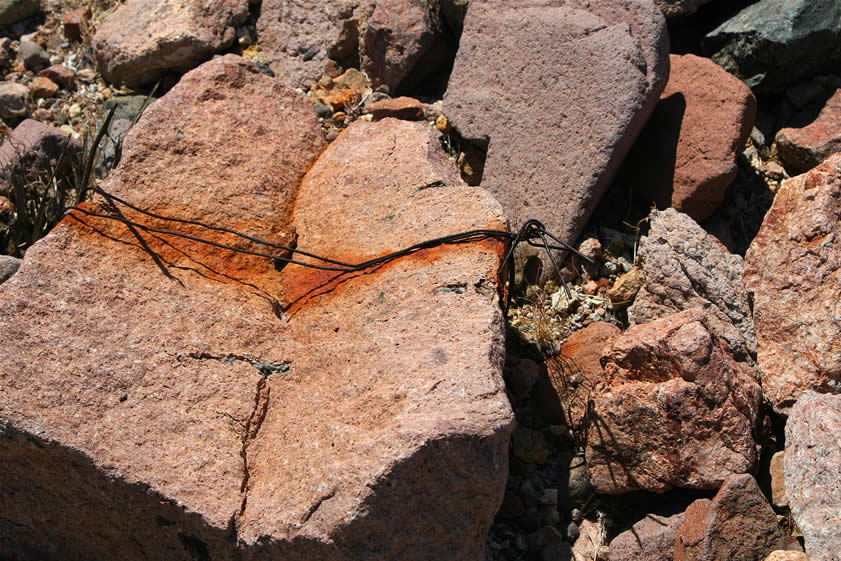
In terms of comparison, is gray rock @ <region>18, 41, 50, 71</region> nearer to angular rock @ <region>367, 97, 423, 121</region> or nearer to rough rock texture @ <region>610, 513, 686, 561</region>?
angular rock @ <region>367, 97, 423, 121</region>

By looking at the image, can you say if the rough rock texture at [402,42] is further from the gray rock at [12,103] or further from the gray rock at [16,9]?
the gray rock at [16,9]

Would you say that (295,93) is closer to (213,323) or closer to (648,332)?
(213,323)

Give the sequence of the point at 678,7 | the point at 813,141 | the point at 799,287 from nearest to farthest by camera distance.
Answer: the point at 799,287, the point at 813,141, the point at 678,7

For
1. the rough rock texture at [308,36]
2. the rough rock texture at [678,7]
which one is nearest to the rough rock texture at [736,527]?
the rough rock texture at [678,7]

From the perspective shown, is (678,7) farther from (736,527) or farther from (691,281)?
(736,527)

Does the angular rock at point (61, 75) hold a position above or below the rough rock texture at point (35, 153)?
above

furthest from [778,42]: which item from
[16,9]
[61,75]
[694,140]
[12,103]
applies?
[16,9]
